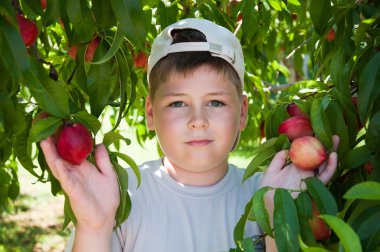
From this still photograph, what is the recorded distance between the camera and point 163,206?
2061 millimetres

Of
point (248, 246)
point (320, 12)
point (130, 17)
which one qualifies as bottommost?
point (248, 246)

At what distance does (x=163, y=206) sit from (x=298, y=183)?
0.62 metres

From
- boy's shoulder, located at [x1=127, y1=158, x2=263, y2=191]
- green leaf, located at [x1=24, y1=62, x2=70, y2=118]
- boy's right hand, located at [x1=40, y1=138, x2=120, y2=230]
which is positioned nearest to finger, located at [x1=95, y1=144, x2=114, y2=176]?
boy's right hand, located at [x1=40, y1=138, x2=120, y2=230]

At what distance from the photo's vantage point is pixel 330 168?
5.12 ft

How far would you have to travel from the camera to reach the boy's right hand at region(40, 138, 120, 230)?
5.22 ft

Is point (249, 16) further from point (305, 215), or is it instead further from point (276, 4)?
point (305, 215)

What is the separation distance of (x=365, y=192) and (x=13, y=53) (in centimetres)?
73

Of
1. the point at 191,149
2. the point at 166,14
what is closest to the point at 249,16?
the point at 166,14

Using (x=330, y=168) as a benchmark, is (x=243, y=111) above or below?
above

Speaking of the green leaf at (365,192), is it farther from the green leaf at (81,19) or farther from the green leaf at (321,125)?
the green leaf at (81,19)

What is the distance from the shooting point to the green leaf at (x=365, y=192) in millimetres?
1173

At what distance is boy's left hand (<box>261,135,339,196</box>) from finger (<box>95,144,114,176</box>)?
0.42 m

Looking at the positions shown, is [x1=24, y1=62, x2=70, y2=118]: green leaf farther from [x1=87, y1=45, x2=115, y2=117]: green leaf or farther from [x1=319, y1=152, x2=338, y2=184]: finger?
[x1=319, y1=152, x2=338, y2=184]: finger

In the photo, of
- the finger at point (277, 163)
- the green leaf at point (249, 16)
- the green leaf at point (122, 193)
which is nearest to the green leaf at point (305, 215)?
the finger at point (277, 163)
